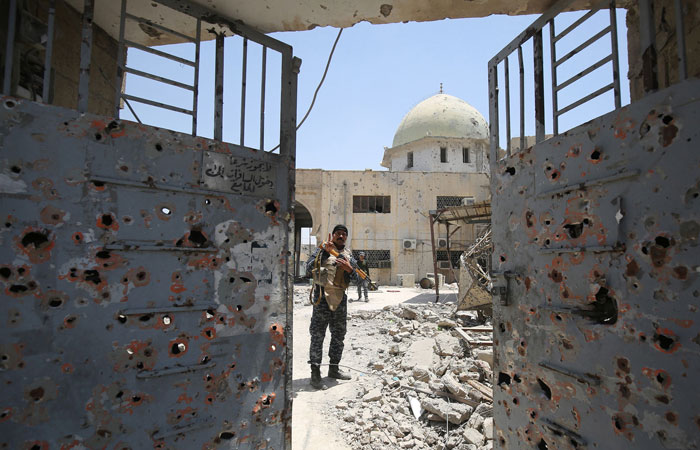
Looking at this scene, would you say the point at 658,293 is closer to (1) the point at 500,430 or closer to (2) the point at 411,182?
(1) the point at 500,430

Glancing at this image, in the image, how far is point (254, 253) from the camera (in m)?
2.28

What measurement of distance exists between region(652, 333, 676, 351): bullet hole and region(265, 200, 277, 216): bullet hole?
2.05 m

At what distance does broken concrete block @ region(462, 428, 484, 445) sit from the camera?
290cm

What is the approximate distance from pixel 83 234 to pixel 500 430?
266 centimetres

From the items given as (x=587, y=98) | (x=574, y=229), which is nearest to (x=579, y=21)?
(x=587, y=98)

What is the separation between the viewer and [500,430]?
2361 millimetres

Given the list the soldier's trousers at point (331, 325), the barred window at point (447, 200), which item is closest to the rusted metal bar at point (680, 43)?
the soldier's trousers at point (331, 325)

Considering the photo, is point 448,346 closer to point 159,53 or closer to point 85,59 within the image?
point 159,53

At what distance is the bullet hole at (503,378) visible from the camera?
2.34 m

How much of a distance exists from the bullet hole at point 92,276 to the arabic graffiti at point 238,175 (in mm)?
715

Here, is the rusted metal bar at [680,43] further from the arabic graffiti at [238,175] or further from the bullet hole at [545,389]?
the arabic graffiti at [238,175]

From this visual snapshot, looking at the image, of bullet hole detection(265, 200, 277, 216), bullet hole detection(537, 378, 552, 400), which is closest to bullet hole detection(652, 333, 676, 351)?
bullet hole detection(537, 378, 552, 400)

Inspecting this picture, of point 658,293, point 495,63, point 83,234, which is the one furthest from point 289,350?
point 495,63

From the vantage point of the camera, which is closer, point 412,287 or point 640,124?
point 640,124
